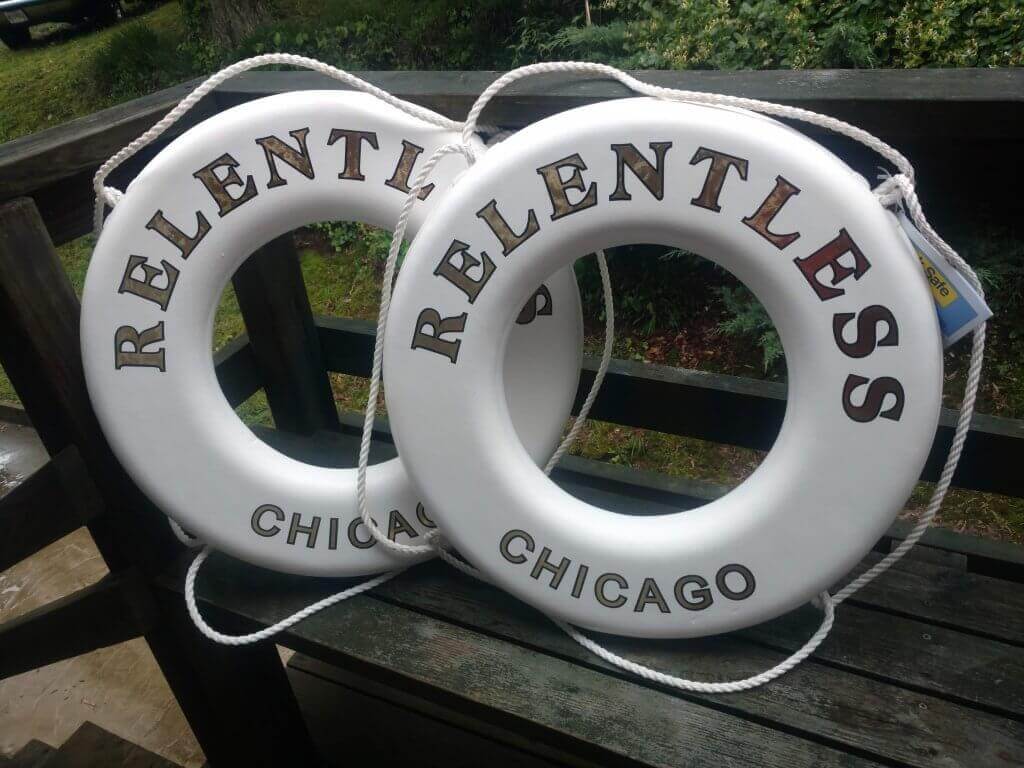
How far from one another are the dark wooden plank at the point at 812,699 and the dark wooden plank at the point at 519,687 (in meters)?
0.02

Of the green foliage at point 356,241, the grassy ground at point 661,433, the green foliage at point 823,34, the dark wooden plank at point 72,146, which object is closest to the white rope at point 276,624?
the dark wooden plank at point 72,146

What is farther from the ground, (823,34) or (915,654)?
(823,34)

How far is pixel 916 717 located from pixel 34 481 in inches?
49.5

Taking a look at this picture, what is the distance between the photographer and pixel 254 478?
1201 millimetres

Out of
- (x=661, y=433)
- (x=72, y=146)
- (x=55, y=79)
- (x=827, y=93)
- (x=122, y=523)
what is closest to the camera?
(x=827, y=93)

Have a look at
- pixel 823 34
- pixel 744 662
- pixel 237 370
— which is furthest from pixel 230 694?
pixel 823 34

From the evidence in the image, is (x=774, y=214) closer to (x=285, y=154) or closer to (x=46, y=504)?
(x=285, y=154)

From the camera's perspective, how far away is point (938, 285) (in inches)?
37.4

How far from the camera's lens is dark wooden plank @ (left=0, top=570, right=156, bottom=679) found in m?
1.36

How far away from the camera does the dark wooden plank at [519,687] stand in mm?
993

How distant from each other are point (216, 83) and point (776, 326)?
2.83 ft

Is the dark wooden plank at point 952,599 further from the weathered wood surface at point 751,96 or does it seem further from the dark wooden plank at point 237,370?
the dark wooden plank at point 237,370

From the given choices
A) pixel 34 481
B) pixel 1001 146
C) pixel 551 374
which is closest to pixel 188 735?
pixel 34 481

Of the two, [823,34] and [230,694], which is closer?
[230,694]
